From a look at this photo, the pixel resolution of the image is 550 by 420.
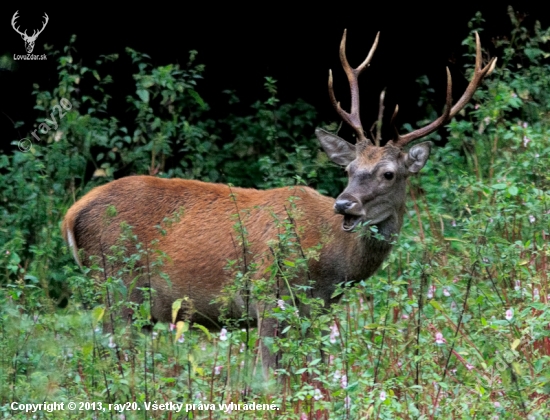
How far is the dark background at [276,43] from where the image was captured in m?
10.6

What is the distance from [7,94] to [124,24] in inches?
51.5

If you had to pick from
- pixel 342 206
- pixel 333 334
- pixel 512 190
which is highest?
pixel 512 190

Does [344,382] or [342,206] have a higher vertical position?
[342,206]

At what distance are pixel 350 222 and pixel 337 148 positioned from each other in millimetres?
852

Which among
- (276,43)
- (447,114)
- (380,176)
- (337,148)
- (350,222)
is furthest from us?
(276,43)

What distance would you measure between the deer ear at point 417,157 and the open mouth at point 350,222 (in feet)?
1.94

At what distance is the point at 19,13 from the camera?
1038 centimetres

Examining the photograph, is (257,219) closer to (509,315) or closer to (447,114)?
(447,114)

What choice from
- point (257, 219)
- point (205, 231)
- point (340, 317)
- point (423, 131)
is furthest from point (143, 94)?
point (340, 317)

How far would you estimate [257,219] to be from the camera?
6977 millimetres

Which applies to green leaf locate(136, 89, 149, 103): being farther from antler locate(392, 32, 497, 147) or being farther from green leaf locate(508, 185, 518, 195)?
green leaf locate(508, 185, 518, 195)

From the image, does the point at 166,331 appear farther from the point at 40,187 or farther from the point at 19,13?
the point at 19,13

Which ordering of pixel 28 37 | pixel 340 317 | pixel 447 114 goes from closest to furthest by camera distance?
pixel 340 317
pixel 447 114
pixel 28 37

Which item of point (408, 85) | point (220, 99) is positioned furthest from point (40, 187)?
point (408, 85)
